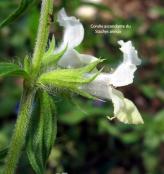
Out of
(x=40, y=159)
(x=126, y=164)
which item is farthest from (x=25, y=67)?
(x=126, y=164)

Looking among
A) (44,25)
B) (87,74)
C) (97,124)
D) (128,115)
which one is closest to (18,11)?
(44,25)

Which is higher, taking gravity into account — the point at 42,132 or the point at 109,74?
the point at 109,74

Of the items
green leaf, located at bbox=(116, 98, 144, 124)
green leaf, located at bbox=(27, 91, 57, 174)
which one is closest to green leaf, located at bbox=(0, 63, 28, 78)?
green leaf, located at bbox=(27, 91, 57, 174)

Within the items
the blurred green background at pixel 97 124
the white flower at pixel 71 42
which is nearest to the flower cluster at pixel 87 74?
the white flower at pixel 71 42

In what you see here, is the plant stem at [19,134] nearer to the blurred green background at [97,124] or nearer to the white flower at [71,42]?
the white flower at [71,42]

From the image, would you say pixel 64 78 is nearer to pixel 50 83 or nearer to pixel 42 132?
pixel 50 83

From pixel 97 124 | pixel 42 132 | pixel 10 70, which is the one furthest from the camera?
pixel 97 124

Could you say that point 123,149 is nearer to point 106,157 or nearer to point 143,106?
point 106,157
